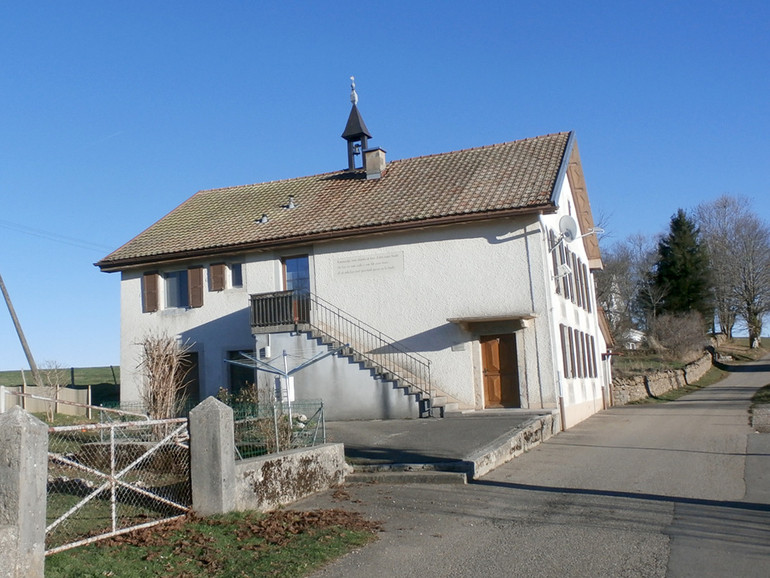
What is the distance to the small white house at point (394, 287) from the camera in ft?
64.9

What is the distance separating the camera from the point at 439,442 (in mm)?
14125

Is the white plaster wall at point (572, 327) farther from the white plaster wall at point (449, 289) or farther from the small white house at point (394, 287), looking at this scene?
the white plaster wall at point (449, 289)

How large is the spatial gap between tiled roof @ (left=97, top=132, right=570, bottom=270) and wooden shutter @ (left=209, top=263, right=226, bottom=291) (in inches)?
21.6

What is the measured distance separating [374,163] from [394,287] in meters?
5.68

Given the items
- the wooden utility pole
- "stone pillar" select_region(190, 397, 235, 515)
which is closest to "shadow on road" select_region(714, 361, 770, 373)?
the wooden utility pole

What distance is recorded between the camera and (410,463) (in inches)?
467

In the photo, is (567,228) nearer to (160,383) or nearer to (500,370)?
(500,370)

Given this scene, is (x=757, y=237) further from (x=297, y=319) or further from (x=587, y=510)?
(x=587, y=510)

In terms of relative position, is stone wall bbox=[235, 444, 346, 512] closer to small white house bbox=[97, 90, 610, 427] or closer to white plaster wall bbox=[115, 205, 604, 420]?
small white house bbox=[97, 90, 610, 427]

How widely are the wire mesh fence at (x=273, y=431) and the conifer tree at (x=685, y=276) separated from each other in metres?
47.4

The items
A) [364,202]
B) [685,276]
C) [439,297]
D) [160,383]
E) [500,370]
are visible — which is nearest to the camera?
[160,383]

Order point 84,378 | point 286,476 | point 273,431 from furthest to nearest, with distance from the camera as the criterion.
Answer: point 84,378, point 273,431, point 286,476

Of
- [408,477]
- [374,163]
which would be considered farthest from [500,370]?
[408,477]

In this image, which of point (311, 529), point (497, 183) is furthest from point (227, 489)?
point (497, 183)
